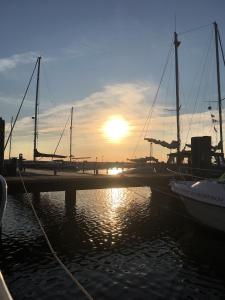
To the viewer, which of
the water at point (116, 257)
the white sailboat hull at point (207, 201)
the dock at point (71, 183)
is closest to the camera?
the water at point (116, 257)

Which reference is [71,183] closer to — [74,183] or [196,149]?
[74,183]

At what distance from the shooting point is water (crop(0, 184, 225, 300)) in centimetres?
1132

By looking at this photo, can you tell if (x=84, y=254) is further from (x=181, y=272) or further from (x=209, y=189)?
(x=209, y=189)

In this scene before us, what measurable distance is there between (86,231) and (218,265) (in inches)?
385

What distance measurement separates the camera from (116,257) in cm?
1522

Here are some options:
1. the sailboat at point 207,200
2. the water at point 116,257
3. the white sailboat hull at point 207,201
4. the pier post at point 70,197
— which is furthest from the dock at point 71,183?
the white sailboat hull at point 207,201

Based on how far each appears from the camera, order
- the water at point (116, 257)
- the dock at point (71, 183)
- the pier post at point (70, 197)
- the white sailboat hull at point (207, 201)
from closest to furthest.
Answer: the water at point (116, 257) → the white sailboat hull at point (207, 201) → the dock at point (71, 183) → the pier post at point (70, 197)

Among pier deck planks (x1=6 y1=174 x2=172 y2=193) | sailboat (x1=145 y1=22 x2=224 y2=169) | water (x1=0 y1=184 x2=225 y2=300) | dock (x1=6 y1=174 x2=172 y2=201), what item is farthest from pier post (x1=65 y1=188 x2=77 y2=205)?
sailboat (x1=145 y1=22 x2=224 y2=169)

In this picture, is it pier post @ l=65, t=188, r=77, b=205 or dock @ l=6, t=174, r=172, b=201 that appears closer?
dock @ l=6, t=174, r=172, b=201

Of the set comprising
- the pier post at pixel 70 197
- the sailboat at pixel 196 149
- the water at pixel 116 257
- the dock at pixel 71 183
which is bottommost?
the water at pixel 116 257

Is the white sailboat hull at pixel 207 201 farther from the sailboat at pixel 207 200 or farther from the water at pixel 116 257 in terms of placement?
the water at pixel 116 257

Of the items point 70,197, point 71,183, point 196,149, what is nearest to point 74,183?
point 71,183

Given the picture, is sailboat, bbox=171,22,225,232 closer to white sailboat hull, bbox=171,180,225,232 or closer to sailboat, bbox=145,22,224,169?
white sailboat hull, bbox=171,180,225,232

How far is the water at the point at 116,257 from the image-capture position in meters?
11.3
